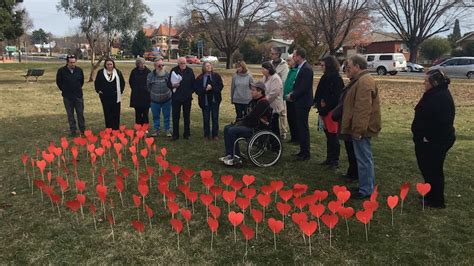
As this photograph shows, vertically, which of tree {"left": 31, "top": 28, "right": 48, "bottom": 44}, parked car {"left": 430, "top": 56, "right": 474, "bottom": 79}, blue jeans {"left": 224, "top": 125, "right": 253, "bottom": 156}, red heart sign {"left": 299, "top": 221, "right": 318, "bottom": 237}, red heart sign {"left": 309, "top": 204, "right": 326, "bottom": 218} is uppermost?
tree {"left": 31, "top": 28, "right": 48, "bottom": 44}

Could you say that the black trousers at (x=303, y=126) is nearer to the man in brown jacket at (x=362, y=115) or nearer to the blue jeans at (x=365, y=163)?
the man in brown jacket at (x=362, y=115)

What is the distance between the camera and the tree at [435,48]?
54375 millimetres

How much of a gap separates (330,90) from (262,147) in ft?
4.71

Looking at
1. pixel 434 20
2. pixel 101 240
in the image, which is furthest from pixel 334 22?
pixel 101 240

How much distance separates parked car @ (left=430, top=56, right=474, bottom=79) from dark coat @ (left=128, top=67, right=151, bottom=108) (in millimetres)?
25343

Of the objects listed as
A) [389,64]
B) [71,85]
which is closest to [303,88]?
[71,85]

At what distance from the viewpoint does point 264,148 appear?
6859 mm

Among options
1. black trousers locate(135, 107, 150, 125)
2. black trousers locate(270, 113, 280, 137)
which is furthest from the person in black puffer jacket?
black trousers locate(270, 113, 280, 137)

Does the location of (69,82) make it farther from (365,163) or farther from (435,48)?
(435,48)

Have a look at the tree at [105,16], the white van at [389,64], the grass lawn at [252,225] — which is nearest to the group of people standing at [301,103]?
the grass lawn at [252,225]

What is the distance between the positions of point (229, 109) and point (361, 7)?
2351cm

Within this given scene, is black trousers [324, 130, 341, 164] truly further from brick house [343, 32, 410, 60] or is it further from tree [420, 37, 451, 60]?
brick house [343, 32, 410, 60]

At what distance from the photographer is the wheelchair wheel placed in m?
6.52

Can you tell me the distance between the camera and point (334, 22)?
32.7 meters
